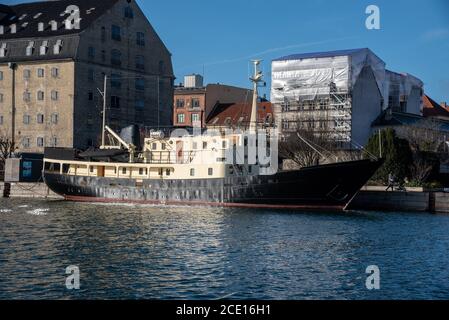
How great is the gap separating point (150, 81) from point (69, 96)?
1431 centimetres

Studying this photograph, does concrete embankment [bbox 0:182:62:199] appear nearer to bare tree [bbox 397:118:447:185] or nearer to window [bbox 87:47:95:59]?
window [bbox 87:47:95:59]

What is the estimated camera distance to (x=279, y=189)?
53562mm

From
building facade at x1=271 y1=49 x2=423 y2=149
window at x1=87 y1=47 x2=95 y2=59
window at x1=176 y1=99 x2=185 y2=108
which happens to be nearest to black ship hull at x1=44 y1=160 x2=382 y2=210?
building facade at x1=271 y1=49 x2=423 y2=149

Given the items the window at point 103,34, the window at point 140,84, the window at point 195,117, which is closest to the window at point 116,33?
the window at point 103,34

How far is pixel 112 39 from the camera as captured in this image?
8425 centimetres

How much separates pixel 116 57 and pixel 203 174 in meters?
33.7

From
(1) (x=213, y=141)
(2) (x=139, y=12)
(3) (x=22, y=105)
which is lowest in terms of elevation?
(1) (x=213, y=141)

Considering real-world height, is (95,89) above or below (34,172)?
above

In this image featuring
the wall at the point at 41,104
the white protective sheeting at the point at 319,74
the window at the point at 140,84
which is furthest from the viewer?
the window at the point at 140,84

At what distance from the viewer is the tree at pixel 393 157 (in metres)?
62.6

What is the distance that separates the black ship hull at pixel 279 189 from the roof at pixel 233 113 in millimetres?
41246

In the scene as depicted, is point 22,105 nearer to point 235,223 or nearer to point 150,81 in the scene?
point 150,81

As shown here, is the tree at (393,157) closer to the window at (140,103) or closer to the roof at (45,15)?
the window at (140,103)
